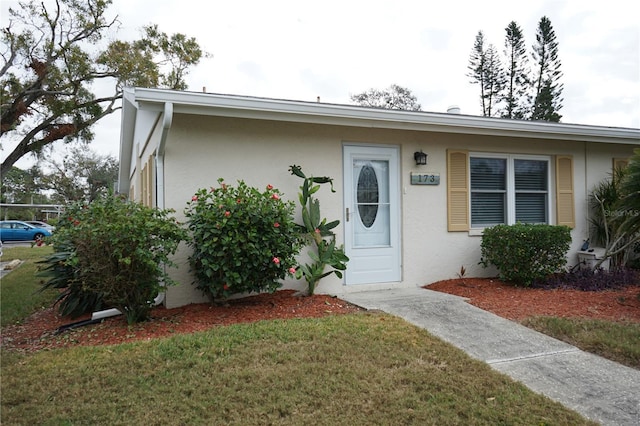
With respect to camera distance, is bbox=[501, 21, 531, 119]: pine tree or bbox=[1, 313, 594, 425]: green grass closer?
bbox=[1, 313, 594, 425]: green grass

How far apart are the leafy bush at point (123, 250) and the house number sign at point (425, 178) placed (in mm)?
3661

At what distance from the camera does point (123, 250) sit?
4262 mm

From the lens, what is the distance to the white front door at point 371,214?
6.35m

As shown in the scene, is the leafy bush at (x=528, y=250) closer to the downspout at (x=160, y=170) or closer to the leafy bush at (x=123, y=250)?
the leafy bush at (x=123, y=250)

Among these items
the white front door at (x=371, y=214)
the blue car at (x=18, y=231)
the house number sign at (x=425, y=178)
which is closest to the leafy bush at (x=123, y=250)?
the white front door at (x=371, y=214)

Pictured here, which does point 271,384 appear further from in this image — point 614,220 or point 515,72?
point 515,72

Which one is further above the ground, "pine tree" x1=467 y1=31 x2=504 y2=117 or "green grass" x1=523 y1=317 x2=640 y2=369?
"pine tree" x1=467 y1=31 x2=504 y2=117

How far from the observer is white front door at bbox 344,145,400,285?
635cm

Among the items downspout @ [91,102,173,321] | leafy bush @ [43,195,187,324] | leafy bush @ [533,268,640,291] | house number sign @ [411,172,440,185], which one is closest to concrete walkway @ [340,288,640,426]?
house number sign @ [411,172,440,185]

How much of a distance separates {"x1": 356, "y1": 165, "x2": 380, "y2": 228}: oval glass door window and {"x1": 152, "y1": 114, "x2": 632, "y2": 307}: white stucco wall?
1.18ft

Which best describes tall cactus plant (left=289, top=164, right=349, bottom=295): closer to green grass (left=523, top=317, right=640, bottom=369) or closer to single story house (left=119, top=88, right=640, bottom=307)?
single story house (left=119, top=88, right=640, bottom=307)

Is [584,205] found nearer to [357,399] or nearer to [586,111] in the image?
[357,399]

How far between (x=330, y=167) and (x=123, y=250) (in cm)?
308

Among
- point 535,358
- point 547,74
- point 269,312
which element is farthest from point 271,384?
point 547,74
